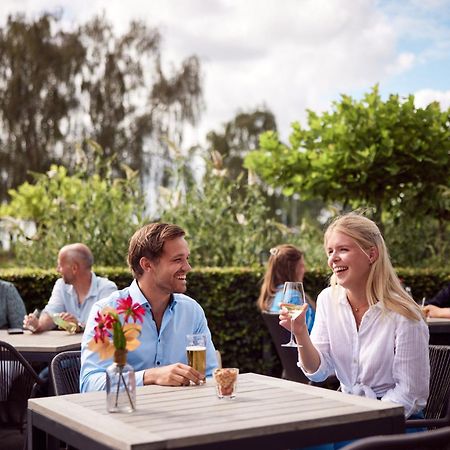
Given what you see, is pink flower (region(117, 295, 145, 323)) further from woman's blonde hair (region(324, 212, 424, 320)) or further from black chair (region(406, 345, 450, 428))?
black chair (region(406, 345, 450, 428))

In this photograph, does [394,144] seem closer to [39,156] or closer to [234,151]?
[39,156]

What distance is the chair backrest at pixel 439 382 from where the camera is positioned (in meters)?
4.35

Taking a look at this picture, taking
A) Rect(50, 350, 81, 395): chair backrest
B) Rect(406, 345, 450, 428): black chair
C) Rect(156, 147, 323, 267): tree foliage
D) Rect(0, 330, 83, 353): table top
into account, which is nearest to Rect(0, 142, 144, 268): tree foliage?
Rect(156, 147, 323, 267): tree foliage

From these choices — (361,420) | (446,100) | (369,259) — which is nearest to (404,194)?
(446,100)

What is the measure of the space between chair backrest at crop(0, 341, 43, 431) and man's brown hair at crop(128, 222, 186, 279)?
1.45 meters

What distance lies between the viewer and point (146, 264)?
412cm

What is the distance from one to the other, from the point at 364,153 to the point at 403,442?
7.83m

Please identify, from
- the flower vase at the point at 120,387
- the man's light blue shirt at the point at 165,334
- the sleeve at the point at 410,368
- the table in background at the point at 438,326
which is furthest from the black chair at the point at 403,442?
the table in background at the point at 438,326

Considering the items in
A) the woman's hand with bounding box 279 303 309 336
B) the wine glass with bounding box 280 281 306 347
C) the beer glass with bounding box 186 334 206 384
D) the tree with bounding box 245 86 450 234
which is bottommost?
the beer glass with bounding box 186 334 206 384

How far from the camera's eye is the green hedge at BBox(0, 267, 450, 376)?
884 cm

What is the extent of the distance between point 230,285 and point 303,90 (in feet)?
122

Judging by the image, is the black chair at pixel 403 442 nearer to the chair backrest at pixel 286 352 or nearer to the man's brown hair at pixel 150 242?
the man's brown hair at pixel 150 242

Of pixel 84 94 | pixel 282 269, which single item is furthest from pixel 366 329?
pixel 84 94

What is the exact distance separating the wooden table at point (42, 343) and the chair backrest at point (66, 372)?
1325 mm
